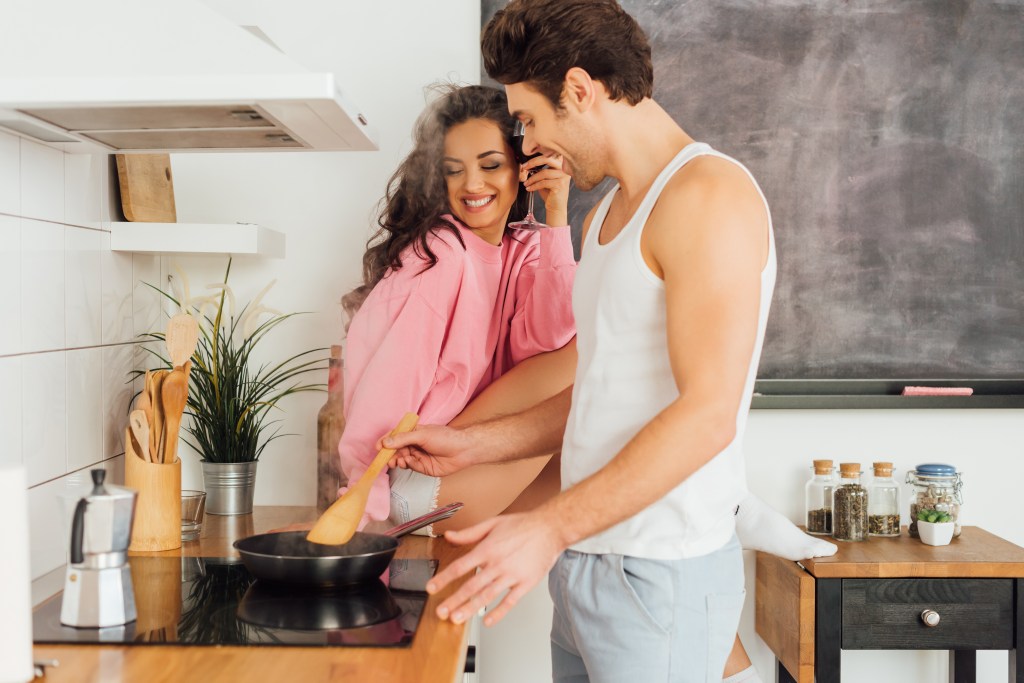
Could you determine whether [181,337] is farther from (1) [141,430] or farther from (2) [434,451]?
(2) [434,451]

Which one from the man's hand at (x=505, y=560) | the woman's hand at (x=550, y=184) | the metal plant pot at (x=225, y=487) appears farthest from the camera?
the metal plant pot at (x=225, y=487)

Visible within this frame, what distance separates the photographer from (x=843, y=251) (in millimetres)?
2260

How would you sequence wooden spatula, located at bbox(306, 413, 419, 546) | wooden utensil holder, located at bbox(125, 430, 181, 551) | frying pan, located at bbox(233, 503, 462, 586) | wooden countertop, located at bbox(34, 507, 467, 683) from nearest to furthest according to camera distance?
wooden countertop, located at bbox(34, 507, 467, 683) < frying pan, located at bbox(233, 503, 462, 586) < wooden spatula, located at bbox(306, 413, 419, 546) < wooden utensil holder, located at bbox(125, 430, 181, 551)

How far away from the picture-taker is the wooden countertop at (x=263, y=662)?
101 cm

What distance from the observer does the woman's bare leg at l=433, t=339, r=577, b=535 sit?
72.5 inches

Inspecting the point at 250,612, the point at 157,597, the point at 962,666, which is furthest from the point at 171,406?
the point at 962,666

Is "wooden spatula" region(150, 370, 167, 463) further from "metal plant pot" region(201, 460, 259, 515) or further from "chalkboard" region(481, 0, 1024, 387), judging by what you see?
Answer: "chalkboard" region(481, 0, 1024, 387)

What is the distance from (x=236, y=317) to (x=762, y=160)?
52.2 inches

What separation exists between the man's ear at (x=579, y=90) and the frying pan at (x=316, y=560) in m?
0.67

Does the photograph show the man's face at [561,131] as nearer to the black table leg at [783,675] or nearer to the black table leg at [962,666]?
the black table leg at [783,675]

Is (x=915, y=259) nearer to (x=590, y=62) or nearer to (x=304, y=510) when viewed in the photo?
(x=590, y=62)

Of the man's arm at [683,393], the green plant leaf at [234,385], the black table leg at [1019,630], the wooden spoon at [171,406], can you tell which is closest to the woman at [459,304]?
the green plant leaf at [234,385]

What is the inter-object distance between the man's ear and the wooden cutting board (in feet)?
3.43

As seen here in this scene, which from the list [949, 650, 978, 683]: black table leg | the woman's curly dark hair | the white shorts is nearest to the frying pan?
the white shorts
